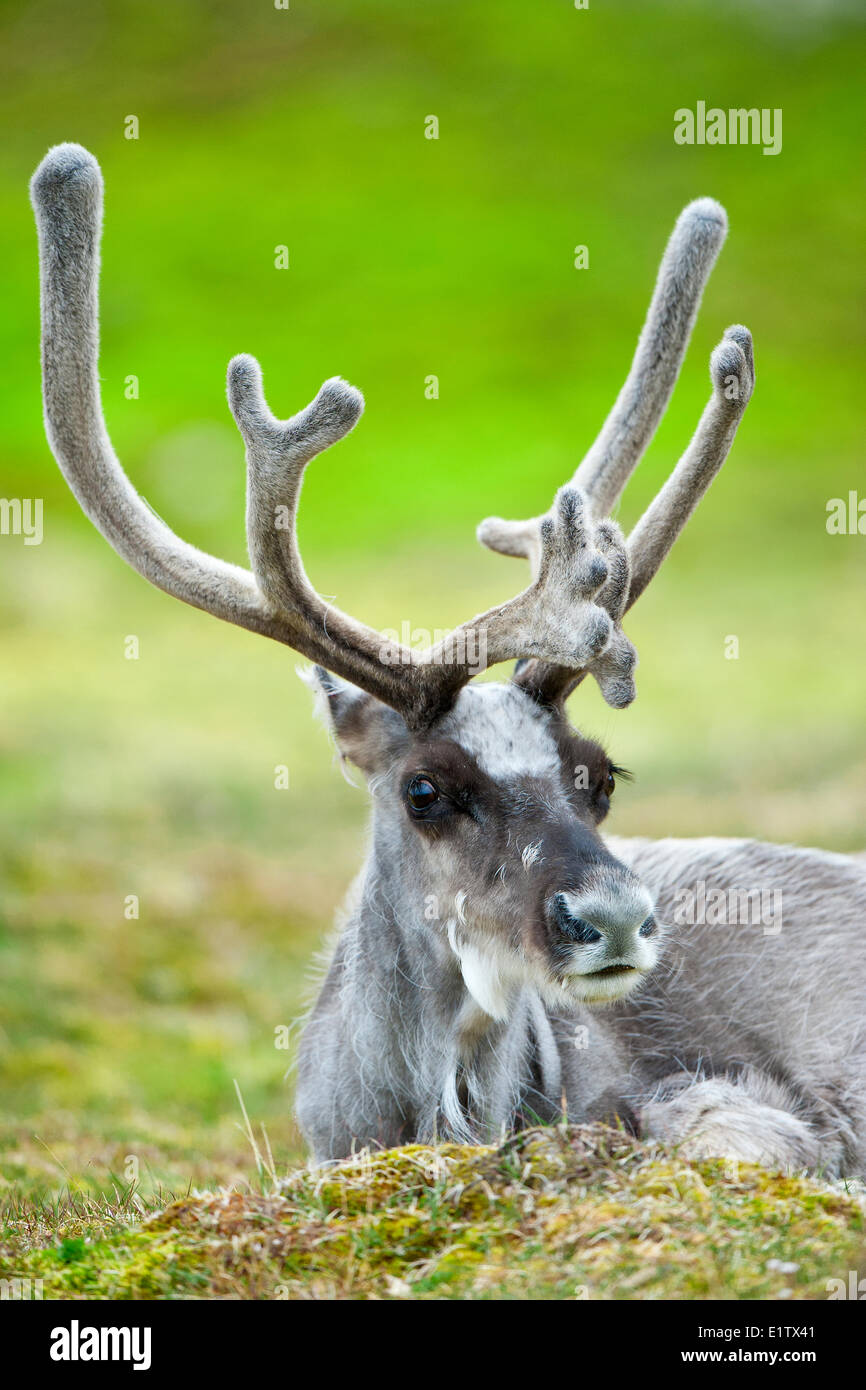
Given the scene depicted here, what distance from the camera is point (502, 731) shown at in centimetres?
726

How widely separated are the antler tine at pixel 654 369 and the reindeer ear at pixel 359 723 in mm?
1669

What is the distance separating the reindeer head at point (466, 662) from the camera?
6.53 meters

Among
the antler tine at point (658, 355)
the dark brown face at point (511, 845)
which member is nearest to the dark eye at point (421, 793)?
the dark brown face at point (511, 845)

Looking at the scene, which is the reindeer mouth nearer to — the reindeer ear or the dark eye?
the dark eye

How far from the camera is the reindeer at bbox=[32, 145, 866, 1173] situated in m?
6.67

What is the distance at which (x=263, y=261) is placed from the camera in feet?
269

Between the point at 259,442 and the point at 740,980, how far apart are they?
4.18m

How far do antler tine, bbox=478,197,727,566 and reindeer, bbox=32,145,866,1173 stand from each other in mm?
1161

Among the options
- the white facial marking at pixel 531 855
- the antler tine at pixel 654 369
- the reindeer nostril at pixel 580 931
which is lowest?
the reindeer nostril at pixel 580 931

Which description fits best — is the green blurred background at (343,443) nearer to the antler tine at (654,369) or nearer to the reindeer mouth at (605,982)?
the reindeer mouth at (605,982)

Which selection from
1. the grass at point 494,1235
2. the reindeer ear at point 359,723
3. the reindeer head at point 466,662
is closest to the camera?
the grass at point 494,1235

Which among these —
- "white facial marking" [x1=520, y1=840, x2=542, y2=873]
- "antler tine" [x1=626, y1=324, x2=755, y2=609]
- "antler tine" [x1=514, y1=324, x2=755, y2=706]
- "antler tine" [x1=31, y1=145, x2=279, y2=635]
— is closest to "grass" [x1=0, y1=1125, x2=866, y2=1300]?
"white facial marking" [x1=520, y1=840, x2=542, y2=873]
